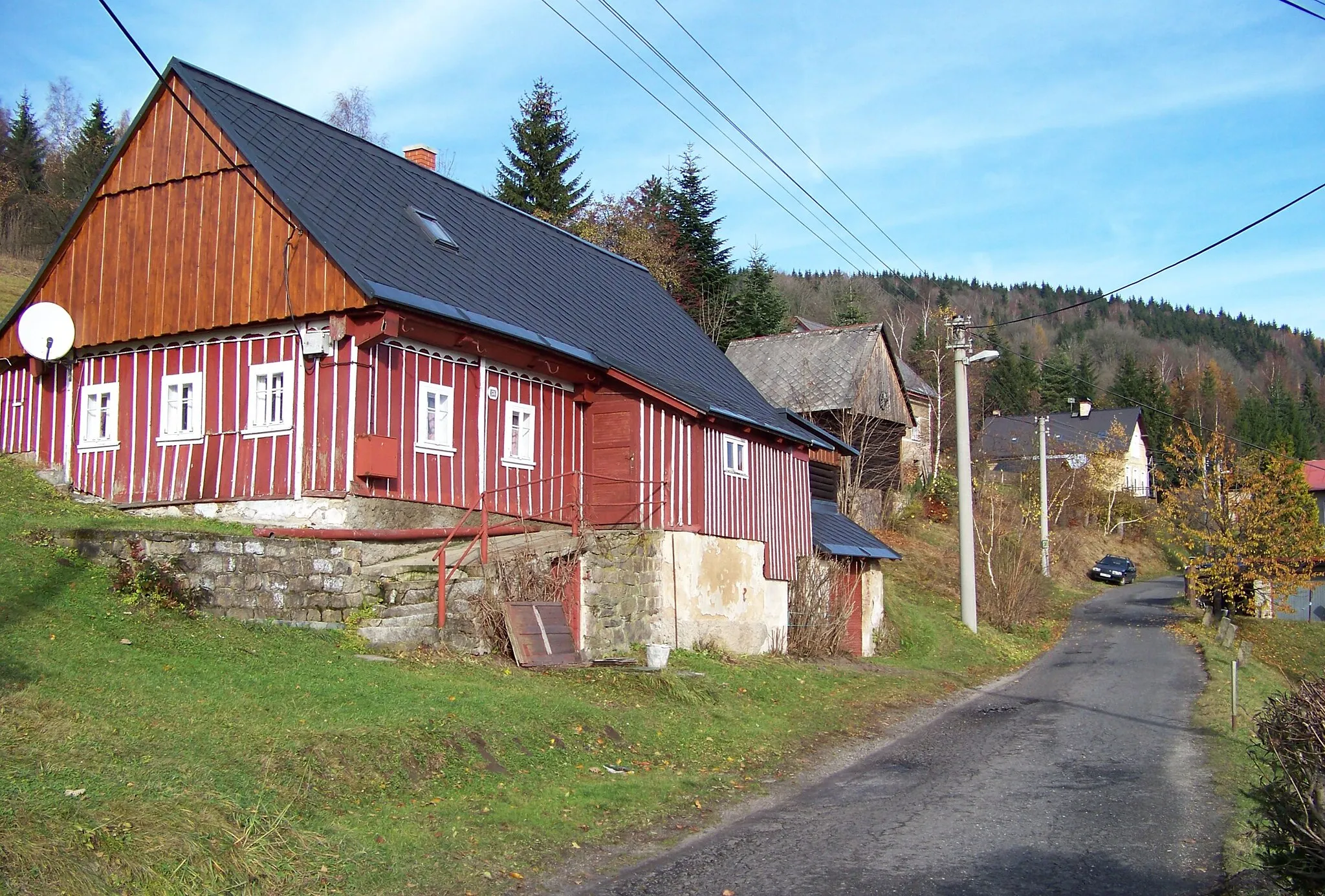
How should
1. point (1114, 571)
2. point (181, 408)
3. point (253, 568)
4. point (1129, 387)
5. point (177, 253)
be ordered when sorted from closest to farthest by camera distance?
1. point (253, 568)
2. point (181, 408)
3. point (177, 253)
4. point (1114, 571)
5. point (1129, 387)

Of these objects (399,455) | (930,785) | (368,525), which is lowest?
(930,785)

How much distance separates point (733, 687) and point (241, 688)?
7741 millimetres

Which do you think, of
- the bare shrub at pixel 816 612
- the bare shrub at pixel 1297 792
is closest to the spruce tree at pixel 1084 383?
the bare shrub at pixel 816 612

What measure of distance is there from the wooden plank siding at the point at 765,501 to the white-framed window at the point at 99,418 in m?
9.64

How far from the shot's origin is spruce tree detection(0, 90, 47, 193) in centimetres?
5519

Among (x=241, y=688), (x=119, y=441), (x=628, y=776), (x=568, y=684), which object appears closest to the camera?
(x=241, y=688)

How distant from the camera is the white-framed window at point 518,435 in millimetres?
17828

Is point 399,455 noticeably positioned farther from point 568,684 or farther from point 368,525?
point 568,684

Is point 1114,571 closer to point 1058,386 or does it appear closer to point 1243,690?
point 1243,690

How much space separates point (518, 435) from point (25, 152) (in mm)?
51774

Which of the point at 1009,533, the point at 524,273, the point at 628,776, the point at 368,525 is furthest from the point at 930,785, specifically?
the point at 1009,533

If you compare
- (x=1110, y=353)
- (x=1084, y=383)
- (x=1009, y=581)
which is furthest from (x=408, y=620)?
(x=1110, y=353)

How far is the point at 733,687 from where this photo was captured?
16031mm

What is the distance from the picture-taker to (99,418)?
58.6ft
